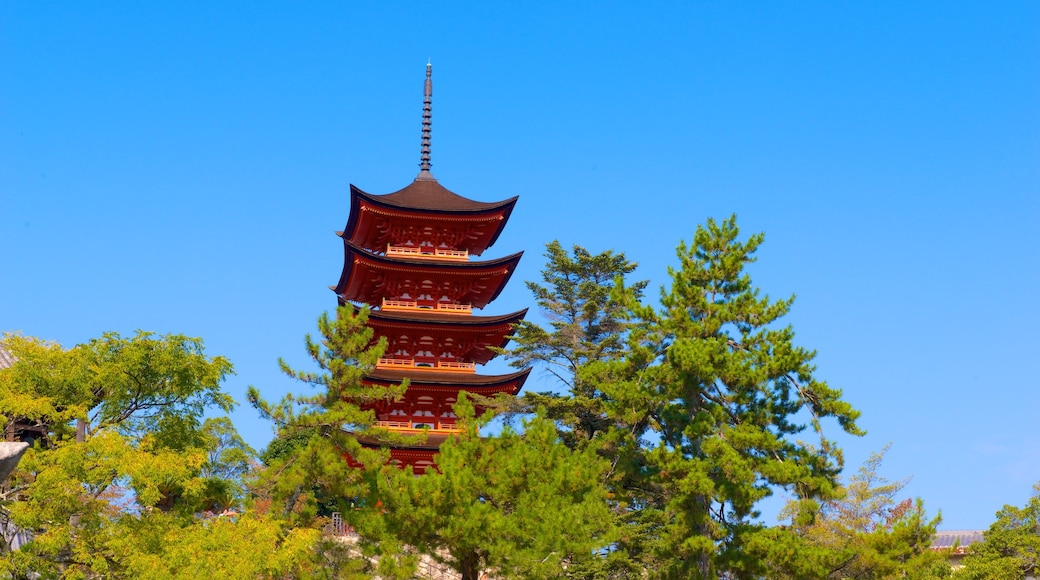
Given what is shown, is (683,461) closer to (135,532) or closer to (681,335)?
(681,335)

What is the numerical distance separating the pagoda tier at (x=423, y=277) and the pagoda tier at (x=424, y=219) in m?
1.46

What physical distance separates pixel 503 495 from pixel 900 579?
8.93m

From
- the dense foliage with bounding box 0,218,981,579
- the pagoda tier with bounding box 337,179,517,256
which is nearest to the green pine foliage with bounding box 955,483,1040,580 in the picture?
the dense foliage with bounding box 0,218,981,579

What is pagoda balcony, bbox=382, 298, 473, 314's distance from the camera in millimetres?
41469

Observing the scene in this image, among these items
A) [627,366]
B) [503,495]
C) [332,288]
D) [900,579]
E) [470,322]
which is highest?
[332,288]

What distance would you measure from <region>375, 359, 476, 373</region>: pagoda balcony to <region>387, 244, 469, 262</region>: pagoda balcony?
13.8ft

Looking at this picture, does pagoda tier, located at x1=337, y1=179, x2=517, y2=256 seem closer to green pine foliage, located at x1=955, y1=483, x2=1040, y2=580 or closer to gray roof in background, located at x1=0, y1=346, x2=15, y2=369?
gray roof in background, located at x1=0, y1=346, x2=15, y2=369

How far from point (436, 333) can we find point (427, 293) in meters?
2.15

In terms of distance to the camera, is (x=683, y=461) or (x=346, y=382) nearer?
(x=683, y=461)

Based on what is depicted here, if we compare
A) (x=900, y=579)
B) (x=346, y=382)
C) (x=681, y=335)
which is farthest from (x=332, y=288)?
(x=900, y=579)

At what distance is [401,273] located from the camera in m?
41.7

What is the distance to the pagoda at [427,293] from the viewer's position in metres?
38.8

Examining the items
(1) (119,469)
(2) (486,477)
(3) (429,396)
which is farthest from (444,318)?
(1) (119,469)

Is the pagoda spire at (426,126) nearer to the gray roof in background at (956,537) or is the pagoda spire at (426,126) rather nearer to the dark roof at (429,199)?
the dark roof at (429,199)
